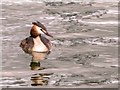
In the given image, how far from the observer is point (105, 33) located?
21.7 metres

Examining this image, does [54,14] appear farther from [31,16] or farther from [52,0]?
[52,0]

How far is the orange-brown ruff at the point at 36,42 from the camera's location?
766 inches

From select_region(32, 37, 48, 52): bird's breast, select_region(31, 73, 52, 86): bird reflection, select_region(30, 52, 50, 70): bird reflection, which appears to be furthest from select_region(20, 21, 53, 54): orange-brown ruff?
select_region(31, 73, 52, 86): bird reflection

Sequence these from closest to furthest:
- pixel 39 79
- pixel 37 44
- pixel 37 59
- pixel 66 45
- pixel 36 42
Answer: pixel 39 79, pixel 37 59, pixel 66 45, pixel 37 44, pixel 36 42

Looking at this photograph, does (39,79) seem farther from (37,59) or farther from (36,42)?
(36,42)

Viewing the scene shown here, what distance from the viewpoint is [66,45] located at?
64.2 feet

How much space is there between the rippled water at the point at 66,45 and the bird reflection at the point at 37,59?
0.12 m

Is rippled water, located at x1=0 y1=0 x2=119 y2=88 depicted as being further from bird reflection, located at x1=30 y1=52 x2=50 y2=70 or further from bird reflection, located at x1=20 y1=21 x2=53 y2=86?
bird reflection, located at x1=20 y1=21 x2=53 y2=86

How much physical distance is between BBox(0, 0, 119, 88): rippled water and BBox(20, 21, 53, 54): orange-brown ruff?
25 centimetres

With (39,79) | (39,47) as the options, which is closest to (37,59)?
(39,47)

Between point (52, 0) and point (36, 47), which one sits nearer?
point (36, 47)

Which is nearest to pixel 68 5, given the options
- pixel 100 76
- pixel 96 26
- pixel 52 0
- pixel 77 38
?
pixel 52 0

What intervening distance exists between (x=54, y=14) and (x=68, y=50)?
6913 millimetres

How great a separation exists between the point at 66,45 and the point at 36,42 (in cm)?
108
